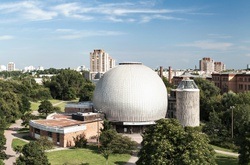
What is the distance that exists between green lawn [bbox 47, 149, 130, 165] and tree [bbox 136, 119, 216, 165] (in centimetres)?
1119

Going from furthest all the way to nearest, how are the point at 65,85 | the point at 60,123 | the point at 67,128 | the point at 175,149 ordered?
the point at 65,85
the point at 60,123
the point at 67,128
the point at 175,149

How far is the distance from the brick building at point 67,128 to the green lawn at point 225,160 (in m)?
18.2

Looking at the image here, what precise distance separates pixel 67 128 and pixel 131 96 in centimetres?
1384

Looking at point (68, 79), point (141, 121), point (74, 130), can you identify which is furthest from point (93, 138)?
point (68, 79)

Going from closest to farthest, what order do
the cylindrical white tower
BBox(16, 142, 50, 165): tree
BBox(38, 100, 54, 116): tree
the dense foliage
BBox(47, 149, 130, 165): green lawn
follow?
BBox(16, 142, 50, 165): tree → BBox(47, 149, 130, 165): green lawn → the cylindrical white tower → BBox(38, 100, 54, 116): tree → the dense foliage

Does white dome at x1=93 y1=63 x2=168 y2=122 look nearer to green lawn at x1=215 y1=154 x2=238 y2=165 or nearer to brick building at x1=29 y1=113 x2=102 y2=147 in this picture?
brick building at x1=29 y1=113 x2=102 y2=147

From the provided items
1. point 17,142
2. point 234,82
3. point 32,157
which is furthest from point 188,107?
point 234,82

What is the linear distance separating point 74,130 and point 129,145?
10.1 meters

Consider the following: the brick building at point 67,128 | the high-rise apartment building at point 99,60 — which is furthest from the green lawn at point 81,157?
Result: the high-rise apartment building at point 99,60

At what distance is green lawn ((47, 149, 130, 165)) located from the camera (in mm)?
36969

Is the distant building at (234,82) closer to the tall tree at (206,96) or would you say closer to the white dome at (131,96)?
the tall tree at (206,96)

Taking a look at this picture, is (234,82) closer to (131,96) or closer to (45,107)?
(131,96)

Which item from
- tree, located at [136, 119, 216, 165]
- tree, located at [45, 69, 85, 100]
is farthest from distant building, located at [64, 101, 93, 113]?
tree, located at [45, 69, 85, 100]

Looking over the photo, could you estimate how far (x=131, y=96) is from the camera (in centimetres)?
5475
